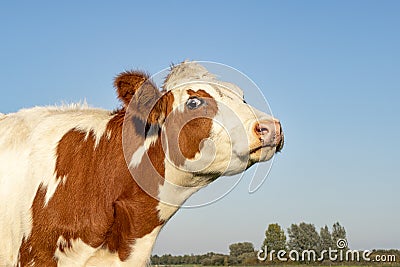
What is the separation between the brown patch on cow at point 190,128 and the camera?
7.90m

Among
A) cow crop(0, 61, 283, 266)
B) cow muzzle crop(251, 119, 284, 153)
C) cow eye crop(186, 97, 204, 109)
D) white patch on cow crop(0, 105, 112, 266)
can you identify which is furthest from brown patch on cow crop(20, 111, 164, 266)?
cow muzzle crop(251, 119, 284, 153)

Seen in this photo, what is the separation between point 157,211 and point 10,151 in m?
2.47

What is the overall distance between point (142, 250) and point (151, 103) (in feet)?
6.46

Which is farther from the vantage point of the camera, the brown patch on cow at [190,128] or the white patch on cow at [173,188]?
the white patch on cow at [173,188]

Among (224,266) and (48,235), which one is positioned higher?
(224,266)

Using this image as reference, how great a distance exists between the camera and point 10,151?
9109 millimetres

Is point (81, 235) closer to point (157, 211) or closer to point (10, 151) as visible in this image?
point (157, 211)

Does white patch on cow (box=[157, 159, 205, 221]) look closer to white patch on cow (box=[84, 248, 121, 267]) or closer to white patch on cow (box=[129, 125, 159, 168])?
white patch on cow (box=[129, 125, 159, 168])

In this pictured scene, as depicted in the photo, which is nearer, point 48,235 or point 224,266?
point 48,235

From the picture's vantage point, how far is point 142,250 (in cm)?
836

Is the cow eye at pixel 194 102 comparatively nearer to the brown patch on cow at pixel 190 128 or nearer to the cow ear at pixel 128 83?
the brown patch on cow at pixel 190 128

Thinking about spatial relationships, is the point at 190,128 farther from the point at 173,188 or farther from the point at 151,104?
the point at 173,188

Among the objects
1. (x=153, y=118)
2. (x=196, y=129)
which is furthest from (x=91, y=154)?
(x=196, y=129)

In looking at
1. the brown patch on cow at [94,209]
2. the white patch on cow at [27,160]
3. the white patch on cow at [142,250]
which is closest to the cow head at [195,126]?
the brown patch on cow at [94,209]
